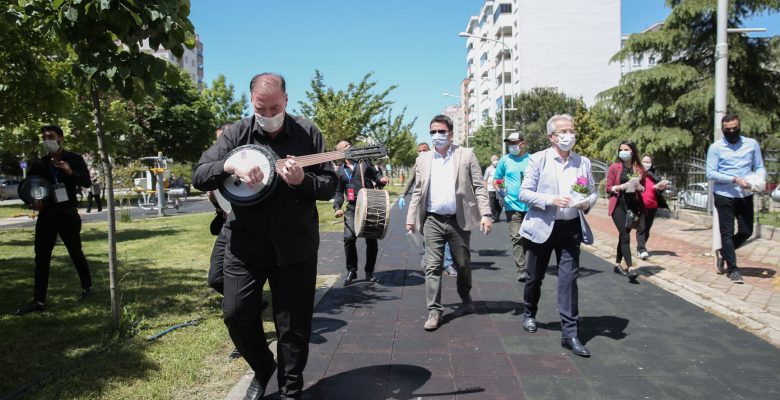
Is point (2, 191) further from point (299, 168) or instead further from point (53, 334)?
point (299, 168)

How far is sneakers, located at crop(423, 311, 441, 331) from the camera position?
16.8ft

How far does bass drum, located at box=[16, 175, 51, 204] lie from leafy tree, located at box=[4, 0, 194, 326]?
190cm

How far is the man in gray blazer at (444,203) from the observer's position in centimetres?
535

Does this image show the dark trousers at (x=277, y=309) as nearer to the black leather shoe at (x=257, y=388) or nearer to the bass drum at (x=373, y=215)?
the black leather shoe at (x=257, y=388)

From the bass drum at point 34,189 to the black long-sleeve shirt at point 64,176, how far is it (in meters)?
0.08

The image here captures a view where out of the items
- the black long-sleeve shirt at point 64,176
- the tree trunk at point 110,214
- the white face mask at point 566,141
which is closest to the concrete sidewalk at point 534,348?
the white face mask at point 566,141

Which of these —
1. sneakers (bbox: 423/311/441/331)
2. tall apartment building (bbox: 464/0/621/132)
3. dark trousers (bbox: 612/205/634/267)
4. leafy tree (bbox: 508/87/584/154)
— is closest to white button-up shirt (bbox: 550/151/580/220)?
sneakers (bbox: 423/311/441/331)

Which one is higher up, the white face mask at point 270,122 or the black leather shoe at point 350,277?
the white face mask at point 270,122

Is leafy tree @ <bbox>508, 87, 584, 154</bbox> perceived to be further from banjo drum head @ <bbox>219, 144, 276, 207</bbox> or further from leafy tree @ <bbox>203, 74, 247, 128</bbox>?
banjo drum head @ <bbox>219, 144, 276, 207</bbox>

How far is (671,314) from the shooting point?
18.5ft

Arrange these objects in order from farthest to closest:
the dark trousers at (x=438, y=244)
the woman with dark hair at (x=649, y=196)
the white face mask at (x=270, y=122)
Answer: the woman with dark hair at (x=649, y=196) < the dark trousers at (x=438, y=244) < the white face mask at (x=270, y=122)

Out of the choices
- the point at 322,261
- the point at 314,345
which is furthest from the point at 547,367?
the point at 322,261

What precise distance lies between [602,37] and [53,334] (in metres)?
65.6

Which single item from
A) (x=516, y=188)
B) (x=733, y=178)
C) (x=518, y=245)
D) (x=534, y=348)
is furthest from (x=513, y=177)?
(x=534, y=348)
